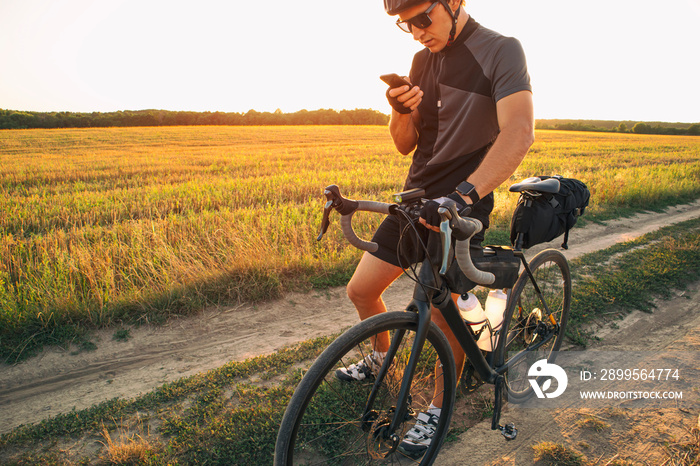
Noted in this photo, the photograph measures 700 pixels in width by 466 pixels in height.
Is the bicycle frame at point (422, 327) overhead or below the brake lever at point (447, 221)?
below

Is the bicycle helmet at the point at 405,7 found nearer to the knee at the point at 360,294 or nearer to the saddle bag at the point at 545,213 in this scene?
the saddle bag at the point at 545,213

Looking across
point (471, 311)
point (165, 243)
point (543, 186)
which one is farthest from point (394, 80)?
point (165, 243)

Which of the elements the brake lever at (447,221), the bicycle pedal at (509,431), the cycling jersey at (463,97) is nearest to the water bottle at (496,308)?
the bicycle pedal at (509,431)

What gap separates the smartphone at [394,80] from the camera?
2016 mm

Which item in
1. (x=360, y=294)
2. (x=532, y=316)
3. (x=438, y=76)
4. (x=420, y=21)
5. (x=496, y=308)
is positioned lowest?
(x=532, y=316)

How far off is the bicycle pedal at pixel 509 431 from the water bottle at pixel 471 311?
61cm

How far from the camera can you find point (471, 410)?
108 inches

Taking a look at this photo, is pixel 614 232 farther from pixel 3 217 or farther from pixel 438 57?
pixel 3 217

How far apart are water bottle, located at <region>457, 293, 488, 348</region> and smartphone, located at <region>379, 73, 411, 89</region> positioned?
3.91ft

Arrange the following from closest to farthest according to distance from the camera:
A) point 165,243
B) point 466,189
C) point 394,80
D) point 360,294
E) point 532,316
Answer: point 466,189 < point 394,80 < point 360,294 < point 532,316 < point 165,243

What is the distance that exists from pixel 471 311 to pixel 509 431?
763 mm

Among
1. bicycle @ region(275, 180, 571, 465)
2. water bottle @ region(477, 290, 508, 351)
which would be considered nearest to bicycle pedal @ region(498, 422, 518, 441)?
bicycle @ region(275, 180, 571, 465)

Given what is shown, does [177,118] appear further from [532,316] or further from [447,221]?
[447,221]

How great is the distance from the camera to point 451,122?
214 cm
